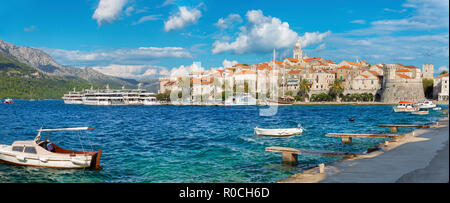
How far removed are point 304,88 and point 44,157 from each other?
337 ft

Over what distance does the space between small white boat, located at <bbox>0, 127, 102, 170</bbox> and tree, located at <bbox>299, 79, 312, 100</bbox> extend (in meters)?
102

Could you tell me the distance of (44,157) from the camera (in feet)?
49.7

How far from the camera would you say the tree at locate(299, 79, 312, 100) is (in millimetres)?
112450

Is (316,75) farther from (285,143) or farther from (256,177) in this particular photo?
(256,177)

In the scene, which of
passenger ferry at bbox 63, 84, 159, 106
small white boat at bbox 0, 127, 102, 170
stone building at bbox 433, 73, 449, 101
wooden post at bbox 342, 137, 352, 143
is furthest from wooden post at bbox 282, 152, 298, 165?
passenger ferry at bbox 63, 84, 159, 106

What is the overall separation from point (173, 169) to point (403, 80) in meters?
101

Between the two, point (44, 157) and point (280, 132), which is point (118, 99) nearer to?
point (280, 132)

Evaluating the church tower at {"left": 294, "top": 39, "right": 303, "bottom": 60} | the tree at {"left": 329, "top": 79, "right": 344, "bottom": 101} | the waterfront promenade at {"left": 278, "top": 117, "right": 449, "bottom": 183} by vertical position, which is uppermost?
the church tower at {"left": 294, "top": 39, "right": 303, "bottom": 60}

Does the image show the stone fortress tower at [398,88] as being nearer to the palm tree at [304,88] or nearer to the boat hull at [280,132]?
the palm tree at [304,88]

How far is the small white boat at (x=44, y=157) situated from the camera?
49.5 feet

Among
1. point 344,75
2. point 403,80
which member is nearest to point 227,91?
point 344,75

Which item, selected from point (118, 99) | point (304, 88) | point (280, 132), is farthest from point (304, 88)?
point (280, 132)

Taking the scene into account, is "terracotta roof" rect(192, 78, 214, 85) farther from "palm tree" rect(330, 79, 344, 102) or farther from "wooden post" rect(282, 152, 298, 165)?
"wooden post" rect(282, 152, 298, 165)

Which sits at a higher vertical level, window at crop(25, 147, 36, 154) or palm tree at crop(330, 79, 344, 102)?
palm tree at crop(330, 79, 344, 102)
